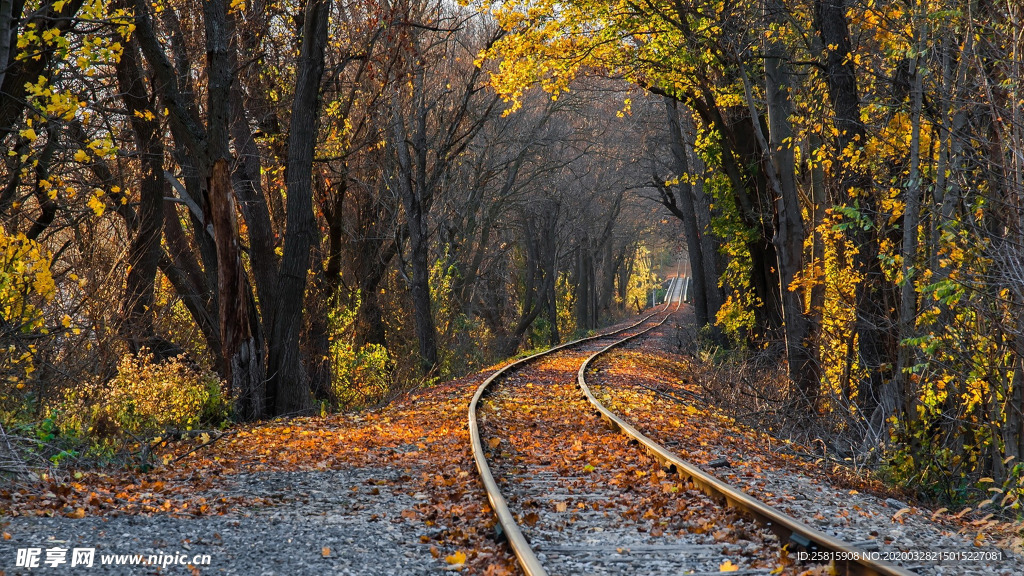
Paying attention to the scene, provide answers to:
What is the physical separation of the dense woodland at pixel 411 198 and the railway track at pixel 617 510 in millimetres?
2398

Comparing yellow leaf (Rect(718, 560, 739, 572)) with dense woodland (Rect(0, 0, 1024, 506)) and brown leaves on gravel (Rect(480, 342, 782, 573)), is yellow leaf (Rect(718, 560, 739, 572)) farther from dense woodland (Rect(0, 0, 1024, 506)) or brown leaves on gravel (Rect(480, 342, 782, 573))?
dense woodland (Rect(0, 0, 1024, 506))

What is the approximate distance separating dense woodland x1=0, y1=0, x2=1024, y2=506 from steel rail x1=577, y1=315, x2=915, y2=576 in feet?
7.48

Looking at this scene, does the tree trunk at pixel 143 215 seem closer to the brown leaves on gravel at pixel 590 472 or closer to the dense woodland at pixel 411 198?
the dense woodland at pixel 411 198

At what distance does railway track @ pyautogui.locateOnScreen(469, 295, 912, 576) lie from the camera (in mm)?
4648

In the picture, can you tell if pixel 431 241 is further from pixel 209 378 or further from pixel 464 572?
pixel 464 572

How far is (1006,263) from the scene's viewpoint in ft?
21.8

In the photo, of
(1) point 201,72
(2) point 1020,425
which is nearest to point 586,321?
(1) point 201,72

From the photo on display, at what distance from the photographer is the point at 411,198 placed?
743 inches

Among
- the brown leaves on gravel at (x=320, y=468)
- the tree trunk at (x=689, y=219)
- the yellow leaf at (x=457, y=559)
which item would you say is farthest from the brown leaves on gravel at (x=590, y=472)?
the tree trunk at (x=689, y=219)

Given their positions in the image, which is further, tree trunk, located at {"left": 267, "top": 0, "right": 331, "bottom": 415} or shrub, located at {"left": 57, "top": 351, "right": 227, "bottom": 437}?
tree trunk, located at {"left": 267, "top": 0, "right": 331, "bottom": 415}

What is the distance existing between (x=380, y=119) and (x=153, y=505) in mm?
14336

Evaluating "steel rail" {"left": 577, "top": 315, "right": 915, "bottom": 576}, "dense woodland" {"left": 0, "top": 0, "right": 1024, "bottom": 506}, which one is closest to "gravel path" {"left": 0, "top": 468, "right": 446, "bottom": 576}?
"steel rail" {"left": 577, "top": 315, "right": 915, "bottom": 576}

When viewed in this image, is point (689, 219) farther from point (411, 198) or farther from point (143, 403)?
point (143, 403)

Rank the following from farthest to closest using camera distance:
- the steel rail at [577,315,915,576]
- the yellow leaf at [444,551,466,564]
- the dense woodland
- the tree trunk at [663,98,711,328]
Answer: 1. the tree trunk at [663,98,711,328]
2. the dense woodland
3. the yellow leaf at [444,551,466,564]
4. the steel rail at [577,315,915,576]
